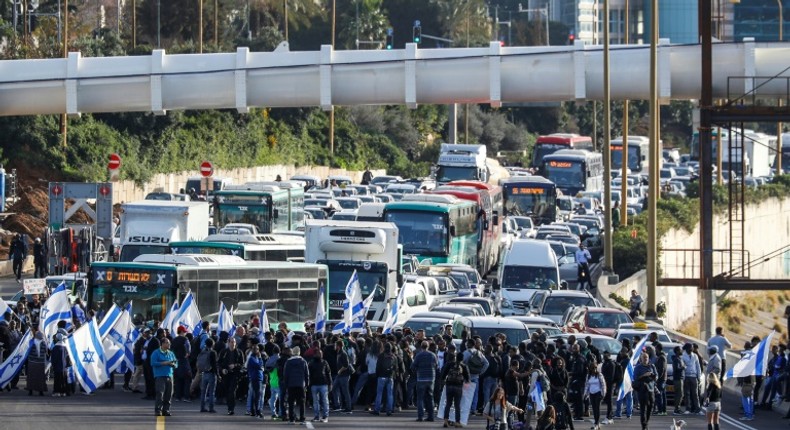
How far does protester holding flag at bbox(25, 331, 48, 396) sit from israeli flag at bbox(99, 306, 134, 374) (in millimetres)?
1017

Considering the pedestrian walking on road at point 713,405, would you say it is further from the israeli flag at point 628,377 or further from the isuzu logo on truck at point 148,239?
the isuzu logo on truck at point 148,239

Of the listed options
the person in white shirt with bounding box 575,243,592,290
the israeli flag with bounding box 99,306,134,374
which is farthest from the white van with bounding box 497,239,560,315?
the israeli flag with bounding box 99,306,134,374

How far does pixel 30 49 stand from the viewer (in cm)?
7125

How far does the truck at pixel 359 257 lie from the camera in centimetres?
3778

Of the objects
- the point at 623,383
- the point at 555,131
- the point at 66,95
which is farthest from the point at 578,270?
the point at 555,131

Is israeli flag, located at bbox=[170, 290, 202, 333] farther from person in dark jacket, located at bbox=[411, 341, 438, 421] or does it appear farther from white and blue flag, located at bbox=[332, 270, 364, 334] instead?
person in dark jacket, located at bbox=[411, 341, 438, 421]

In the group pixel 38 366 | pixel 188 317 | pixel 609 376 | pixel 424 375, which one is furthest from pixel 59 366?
pixel 609 376

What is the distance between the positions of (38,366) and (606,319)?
1253 cm

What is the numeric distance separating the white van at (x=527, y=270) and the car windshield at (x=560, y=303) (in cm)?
525

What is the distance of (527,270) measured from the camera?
45250mm

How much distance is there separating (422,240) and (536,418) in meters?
23.6

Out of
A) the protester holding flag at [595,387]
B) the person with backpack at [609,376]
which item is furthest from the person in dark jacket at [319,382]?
the person with backpack at [609,376]

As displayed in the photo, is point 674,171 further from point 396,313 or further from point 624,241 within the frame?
point 396,313

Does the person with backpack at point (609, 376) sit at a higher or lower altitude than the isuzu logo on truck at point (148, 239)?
lower
